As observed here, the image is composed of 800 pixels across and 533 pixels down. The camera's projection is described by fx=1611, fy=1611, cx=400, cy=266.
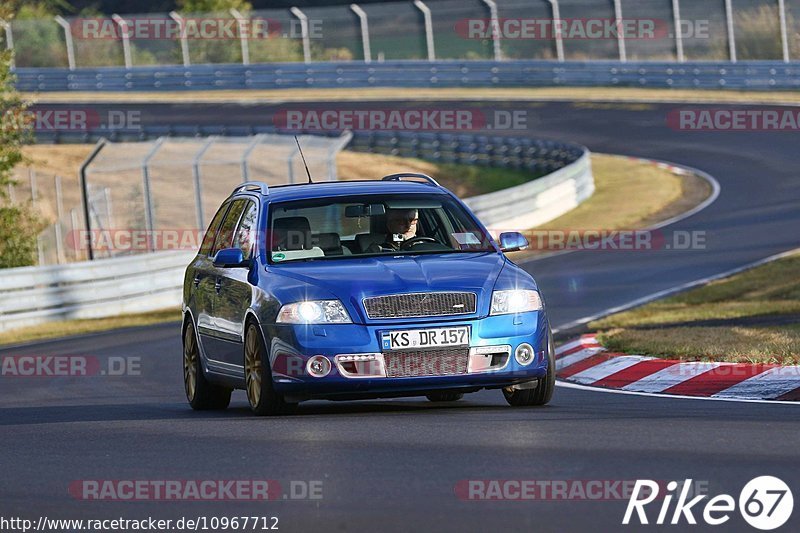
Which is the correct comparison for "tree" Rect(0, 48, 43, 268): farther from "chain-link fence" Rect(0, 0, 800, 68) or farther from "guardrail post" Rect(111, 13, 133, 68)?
"guardrail post" Rect(111, 13, 133, 68)

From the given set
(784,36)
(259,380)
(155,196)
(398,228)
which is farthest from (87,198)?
(784,36)

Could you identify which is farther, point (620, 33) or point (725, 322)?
point (620, 33)

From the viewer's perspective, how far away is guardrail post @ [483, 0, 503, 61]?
5134 centimetres

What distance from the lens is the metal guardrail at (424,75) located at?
44781 millimetres

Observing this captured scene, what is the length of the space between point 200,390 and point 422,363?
2.68 meters

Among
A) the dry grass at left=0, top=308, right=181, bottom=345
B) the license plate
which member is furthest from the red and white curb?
the dry grass at left=0, top=308, right=181, bottom=345

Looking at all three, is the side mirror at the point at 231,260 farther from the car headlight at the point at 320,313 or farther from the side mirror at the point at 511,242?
the side mirror at the point at 511,242

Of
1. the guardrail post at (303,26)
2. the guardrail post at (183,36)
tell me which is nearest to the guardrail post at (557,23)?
the guardrail post at (303,26)

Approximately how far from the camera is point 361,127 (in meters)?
46.5

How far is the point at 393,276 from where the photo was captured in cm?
1018

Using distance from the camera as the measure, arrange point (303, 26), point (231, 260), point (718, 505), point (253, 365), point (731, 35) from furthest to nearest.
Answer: point (303, 26) < point (731, 35) < point (231, 260) < point (253, 365) < point (718, 505)

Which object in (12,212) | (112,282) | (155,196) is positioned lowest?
(155,196)

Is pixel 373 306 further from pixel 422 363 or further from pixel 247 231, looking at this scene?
pixel 247 231

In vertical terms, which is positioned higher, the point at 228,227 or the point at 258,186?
the point at 258,186
